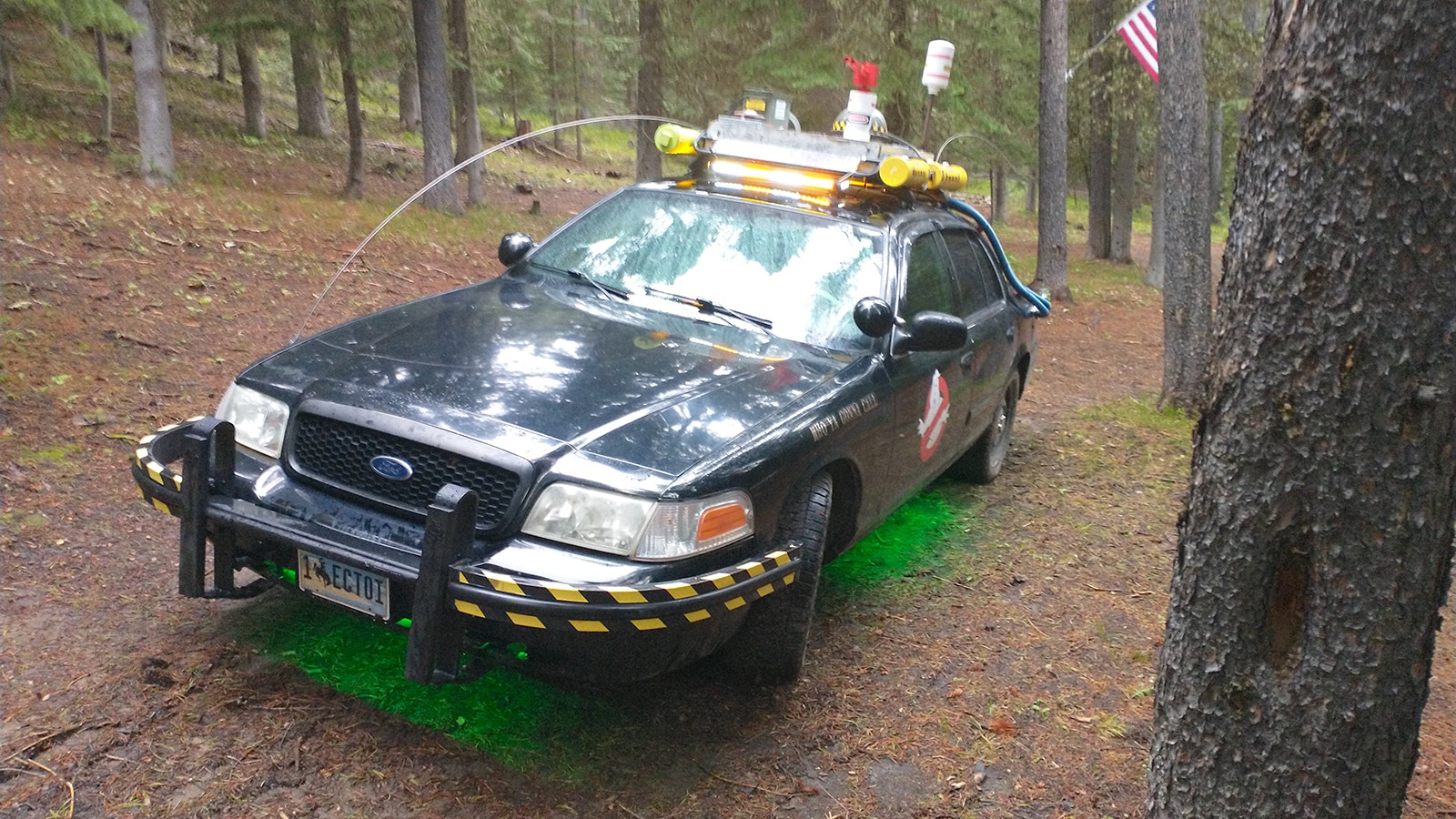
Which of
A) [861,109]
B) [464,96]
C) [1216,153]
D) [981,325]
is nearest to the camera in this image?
[981,325]

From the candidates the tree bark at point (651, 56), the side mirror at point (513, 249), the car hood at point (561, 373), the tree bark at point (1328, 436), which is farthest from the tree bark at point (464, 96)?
the tree bark at point (1328, 436)

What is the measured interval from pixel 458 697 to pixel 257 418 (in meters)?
1.16

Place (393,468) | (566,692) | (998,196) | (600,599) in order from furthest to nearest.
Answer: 1. (998,196)
2. (566,692)
3. (393,468)
4. (600,599)

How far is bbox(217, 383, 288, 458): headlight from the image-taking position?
3646 mm

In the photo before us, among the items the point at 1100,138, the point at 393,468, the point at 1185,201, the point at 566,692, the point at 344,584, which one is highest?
the point at 1100,138

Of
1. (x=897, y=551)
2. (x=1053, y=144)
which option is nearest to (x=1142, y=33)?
(x=1053, y=144)

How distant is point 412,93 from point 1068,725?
2838 centimetres

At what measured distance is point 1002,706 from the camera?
4.15 metres

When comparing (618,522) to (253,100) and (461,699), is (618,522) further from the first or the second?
(253,100)

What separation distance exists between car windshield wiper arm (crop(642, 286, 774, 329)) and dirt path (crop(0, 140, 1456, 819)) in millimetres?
1300

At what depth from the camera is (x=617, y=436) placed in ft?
11.2

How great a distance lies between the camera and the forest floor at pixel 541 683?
10.9 feet

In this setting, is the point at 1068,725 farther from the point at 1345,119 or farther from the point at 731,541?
the point at 1345,119

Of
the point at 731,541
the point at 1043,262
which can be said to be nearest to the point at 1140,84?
the point at 1043,262
